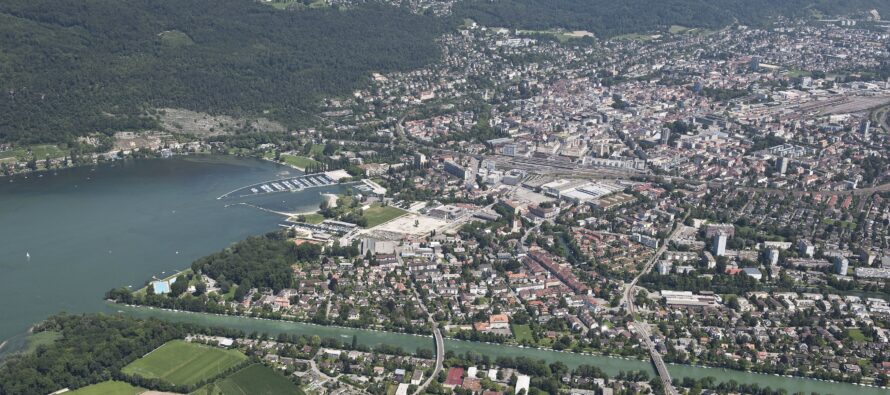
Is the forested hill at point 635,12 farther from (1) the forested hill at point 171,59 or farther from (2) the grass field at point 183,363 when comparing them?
(2) the grass field at point 183,363

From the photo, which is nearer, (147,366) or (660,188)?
(147,366)

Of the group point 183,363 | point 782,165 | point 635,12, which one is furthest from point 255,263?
point 635,12

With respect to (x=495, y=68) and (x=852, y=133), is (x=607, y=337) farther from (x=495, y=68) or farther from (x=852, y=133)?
(x=495, y=68)

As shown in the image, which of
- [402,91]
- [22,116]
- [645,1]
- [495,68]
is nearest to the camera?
[22,116]

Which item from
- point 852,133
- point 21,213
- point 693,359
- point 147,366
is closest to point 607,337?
point 693,359

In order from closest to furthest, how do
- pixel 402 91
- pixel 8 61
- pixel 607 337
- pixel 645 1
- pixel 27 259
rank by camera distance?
pixel 607 337, pixel 27 259, pixel 8 61, pixel 402 91, pixel 645 1

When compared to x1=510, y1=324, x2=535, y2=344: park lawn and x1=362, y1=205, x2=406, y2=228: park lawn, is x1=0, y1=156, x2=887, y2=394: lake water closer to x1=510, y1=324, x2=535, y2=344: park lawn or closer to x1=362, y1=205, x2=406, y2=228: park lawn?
x1=510, y1=324, x2=535, y2=344: park lawn

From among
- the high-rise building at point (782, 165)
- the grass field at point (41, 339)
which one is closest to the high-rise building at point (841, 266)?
the high-rise building at point (782, 165)

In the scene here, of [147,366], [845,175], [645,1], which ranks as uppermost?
[645,1]
